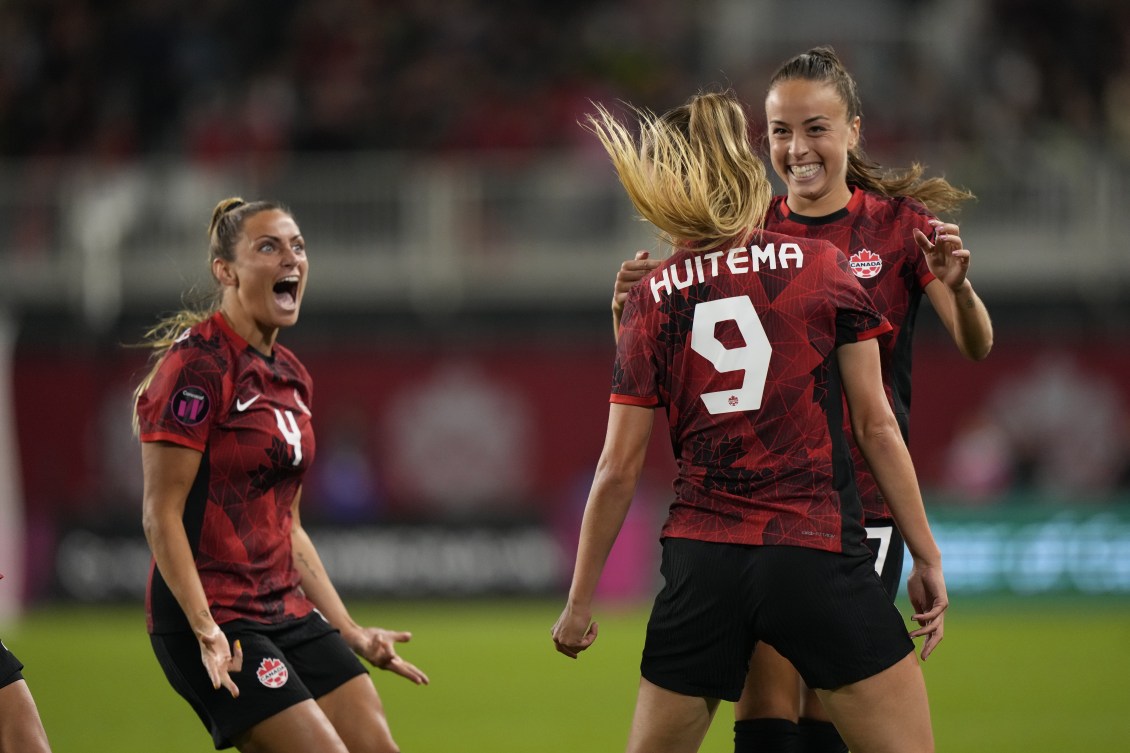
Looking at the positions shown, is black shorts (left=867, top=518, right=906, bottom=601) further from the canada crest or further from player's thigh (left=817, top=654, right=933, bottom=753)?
player's thigh (left=817, top=654, right=933, bottom=753)

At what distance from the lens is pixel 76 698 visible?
10961mm

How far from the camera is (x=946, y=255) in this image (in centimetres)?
466

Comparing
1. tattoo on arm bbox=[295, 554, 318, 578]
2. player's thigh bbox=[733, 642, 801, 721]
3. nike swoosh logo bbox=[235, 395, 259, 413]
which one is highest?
nike swoosh logo bbox=[235, 395, 259, 413]

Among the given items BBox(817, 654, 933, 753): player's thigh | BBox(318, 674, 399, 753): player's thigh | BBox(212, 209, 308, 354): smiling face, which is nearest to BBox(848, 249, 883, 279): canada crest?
BBox(817, 654, 933, 753): player's thigh

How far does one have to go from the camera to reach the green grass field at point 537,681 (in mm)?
9172

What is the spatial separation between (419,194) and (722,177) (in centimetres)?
1525

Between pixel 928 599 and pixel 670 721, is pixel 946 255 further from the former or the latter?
pixel 670 721

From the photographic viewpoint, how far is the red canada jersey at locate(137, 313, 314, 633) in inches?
196

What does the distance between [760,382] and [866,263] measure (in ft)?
3.40

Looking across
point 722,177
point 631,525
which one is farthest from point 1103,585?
point 722,177

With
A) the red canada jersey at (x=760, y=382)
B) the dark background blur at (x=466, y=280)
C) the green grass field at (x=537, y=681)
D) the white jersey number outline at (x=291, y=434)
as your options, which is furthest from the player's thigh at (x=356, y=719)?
the dark background blur at (x=466, y=280)

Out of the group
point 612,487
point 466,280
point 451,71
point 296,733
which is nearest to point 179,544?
point 296,733

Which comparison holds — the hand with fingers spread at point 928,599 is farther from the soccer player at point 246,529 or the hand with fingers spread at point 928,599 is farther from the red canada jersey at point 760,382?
the soccer player at point 246,529

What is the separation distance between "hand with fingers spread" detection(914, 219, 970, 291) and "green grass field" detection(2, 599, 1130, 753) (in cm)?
451
